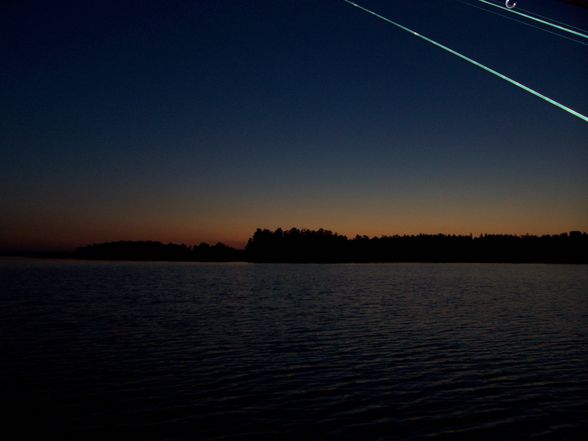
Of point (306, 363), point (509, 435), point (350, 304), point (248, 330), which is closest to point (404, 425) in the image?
point (509, 435)

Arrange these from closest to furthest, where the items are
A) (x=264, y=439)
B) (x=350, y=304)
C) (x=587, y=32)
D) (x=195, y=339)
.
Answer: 1. (x=587, y=32)
2. (x=264, y=439)
3. (x=195, y=339)
4. (x=350, y=304)

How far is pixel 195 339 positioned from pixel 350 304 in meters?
24.0

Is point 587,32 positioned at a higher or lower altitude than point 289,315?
higher

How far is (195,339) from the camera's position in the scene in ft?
96.8

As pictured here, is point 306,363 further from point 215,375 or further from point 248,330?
point 248,330

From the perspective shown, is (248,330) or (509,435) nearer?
(509,435)

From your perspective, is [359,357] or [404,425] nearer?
[404,425]

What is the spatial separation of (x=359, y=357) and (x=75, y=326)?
21421 millimetres

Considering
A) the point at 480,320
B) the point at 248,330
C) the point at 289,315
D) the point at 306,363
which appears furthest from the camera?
the point at 289,315

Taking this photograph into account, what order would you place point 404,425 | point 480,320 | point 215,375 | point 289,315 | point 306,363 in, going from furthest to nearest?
point 289,315
point 480,320
point 306,363
point 215,375
point 404,425

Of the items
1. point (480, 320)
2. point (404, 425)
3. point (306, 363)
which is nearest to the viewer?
point (404, 425)

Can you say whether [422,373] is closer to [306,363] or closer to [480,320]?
[306,363]

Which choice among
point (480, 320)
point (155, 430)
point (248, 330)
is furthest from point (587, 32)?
point (480, 320)

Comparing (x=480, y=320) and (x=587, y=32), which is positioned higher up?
(x=587, y=32)
